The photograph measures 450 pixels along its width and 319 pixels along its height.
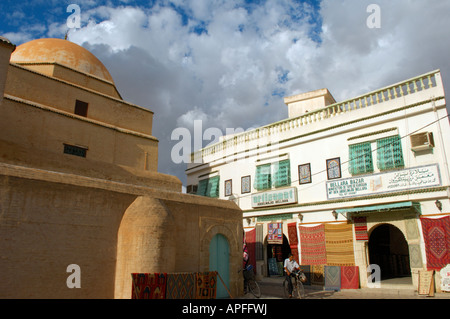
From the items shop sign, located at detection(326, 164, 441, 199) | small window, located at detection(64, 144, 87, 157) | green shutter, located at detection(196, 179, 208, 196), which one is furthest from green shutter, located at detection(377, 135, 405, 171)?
small window, located at detection(64, 144, 87, 157)

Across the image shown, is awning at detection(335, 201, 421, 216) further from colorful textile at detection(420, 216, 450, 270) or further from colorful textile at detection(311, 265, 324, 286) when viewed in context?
colorful textile at detection(311, 265, 324, 286)

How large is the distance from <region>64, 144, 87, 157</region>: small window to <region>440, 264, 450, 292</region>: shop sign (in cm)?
1191

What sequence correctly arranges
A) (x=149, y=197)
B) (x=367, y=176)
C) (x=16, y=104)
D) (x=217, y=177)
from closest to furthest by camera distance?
(x=149, y=197)
(x=16, y=104)
(x=367, y=176)
(x=217, y=177)

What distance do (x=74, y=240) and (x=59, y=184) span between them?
48.8 inches

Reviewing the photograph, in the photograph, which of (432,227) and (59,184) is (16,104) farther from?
(432,227)

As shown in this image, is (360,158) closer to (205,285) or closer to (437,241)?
(437,241)

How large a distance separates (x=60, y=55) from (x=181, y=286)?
9.15 metres

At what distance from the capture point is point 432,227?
35.4 ft

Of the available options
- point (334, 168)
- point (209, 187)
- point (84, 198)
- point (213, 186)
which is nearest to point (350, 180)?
point (334, 168)

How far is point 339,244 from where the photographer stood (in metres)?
13.0

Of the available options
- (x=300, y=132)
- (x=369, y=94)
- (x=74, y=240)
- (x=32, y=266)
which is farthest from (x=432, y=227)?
(x=32, y=266)

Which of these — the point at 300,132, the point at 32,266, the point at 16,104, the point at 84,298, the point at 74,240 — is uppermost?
the point at 300,132

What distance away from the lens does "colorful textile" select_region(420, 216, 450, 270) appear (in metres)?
10.3

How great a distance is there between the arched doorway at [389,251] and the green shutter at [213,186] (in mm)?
8385
